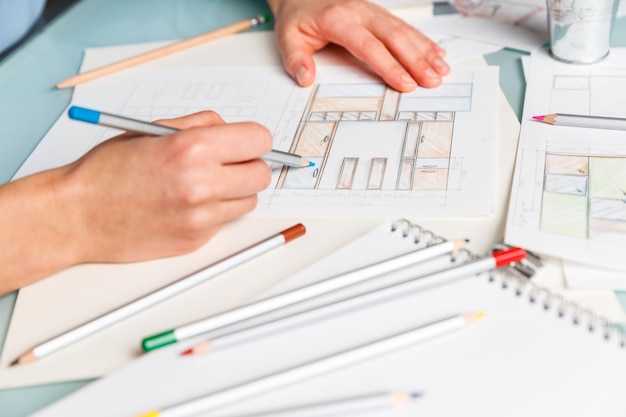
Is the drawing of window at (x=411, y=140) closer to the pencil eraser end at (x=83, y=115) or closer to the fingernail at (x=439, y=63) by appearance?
the fingernail at (x=439, y=63)

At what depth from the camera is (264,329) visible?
0.57m

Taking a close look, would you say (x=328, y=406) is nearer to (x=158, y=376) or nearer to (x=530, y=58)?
(x=158, y=376)

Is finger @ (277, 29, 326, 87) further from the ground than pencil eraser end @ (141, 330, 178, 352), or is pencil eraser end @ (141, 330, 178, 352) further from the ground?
finger @ (277, 29, 326, 87)

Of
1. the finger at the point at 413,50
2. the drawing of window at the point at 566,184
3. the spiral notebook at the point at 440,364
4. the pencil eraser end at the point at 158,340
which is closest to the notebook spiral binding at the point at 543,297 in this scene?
the spiral notebook at the point at 440,364

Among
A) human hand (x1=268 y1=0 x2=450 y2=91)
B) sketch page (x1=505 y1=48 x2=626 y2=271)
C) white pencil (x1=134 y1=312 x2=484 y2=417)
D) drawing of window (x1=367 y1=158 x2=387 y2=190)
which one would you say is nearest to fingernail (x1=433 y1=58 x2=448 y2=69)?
human hand (x1=268 y1=0 x2=450 y2=91)

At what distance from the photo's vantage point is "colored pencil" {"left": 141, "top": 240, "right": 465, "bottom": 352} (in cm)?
57

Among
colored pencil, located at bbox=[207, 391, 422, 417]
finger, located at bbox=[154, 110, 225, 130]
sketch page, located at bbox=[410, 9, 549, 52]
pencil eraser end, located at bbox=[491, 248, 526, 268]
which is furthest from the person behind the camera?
sketch page, located at bbox=[410, 9, 549, 52]

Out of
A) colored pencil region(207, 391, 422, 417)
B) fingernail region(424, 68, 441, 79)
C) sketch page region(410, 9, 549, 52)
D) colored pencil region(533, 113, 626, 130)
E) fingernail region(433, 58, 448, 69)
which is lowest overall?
colored pencil region(207, 391, 422, 417)

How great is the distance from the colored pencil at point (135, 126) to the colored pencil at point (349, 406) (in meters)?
0.28

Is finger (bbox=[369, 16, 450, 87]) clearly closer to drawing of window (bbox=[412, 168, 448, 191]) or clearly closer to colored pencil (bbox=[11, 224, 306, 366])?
drawing of window (bbox=[412, 168, 448, 191])

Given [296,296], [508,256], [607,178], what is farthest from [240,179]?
[607,178]

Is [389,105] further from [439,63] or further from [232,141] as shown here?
[232,141]

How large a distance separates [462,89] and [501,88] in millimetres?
45

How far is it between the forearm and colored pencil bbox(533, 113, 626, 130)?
489 millimetres
